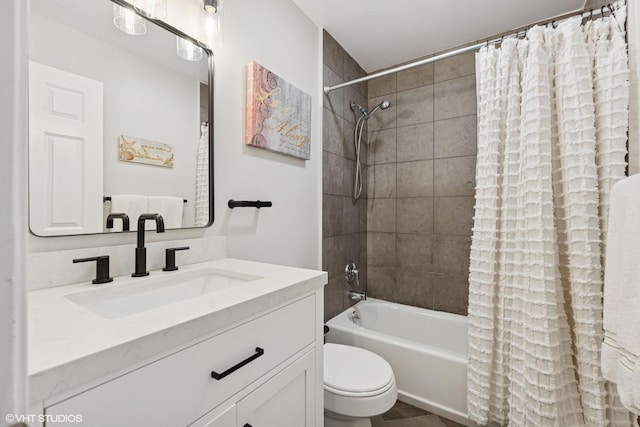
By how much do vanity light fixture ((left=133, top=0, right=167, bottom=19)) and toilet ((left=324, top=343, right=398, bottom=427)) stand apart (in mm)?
1625

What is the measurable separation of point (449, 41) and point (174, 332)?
8.28ft

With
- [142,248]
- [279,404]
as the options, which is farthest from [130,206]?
[279,404]

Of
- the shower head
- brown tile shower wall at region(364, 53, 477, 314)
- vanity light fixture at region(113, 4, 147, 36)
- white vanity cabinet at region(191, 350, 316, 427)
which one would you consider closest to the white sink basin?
white vanity cabinet at region(191, 350, 316, 427)

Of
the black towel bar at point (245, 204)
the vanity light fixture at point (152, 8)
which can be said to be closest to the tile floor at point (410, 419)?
the black towel bar at point (245, 204)

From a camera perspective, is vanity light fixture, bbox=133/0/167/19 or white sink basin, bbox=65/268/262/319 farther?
vanity light fixture, bbox=133/0/167/19

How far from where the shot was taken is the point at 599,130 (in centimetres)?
118

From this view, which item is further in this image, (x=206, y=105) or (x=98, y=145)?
(x=206, y=105)


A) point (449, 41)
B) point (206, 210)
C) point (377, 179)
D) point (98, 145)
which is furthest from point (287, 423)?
point (449, 41)

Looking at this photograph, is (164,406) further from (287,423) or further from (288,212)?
(288,212)

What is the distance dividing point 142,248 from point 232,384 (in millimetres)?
551

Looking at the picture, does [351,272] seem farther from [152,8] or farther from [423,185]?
[152,8]

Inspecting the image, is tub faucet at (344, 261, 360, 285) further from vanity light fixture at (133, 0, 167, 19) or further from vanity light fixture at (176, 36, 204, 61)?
vanity light fixture at (133, 0, 167, 19)

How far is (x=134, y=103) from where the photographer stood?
3.33ft

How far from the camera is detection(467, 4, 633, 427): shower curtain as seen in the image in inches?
45.3
